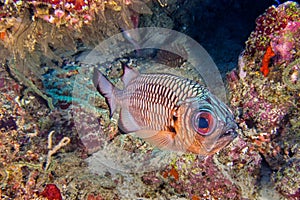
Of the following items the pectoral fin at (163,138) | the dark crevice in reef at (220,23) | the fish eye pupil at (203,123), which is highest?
the dark crevice in reef at (220,23)

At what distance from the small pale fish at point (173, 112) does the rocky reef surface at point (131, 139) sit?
1006mm

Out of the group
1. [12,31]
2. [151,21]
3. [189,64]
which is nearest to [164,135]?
[12,31]

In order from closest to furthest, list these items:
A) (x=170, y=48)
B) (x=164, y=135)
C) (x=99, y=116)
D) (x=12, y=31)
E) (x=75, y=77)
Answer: (x=164, y=135) < (x=12, y=31) < (x=99, y=116) < (x=75, y=77) < (x=170, y=48)

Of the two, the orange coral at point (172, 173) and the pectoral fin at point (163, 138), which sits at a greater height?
the pectoral fin at point (163, 138)

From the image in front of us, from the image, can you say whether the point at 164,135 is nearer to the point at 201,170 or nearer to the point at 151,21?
the point at 201,170

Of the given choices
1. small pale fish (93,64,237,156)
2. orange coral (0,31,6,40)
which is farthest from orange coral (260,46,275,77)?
orange coral (0,31,6,40)

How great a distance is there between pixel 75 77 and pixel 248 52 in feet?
10.0

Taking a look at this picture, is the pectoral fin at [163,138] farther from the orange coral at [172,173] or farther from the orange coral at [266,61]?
the orange coral at [266,61]

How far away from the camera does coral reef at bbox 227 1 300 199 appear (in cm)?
356

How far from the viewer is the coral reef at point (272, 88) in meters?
3.56

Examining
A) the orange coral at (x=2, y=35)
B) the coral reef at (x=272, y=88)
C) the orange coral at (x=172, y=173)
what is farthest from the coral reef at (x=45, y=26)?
the orange coral at (x=172, y=173)

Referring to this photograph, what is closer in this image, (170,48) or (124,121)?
(124,121)

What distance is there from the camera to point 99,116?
13.7 ft

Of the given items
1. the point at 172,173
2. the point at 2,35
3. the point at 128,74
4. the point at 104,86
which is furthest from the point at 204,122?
the point at 2,35
